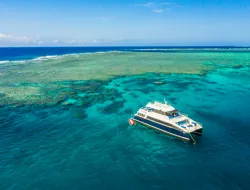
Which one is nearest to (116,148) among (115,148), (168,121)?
(115,148)

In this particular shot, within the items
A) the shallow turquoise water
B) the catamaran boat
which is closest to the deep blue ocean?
the shallow turquoise water

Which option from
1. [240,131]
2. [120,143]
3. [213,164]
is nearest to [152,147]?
[120,143]

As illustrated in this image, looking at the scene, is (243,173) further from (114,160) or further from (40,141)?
(40,141)

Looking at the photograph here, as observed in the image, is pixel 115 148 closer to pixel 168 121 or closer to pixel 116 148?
pixel 116 148

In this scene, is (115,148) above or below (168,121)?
below

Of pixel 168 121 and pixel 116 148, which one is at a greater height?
pixel 168 121

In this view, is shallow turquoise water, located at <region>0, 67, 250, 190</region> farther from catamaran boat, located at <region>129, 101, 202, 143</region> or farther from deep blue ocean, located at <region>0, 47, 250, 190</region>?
catamaran boat, located at <region>129, 101, 202, 143</region>

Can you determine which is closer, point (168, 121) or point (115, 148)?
point (115, 148)
